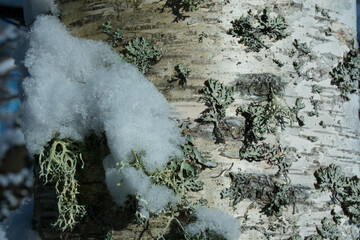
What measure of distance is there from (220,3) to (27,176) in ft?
17.0

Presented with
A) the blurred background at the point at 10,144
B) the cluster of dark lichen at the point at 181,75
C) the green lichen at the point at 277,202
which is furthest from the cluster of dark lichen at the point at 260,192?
the blurred background at the point at 10,144

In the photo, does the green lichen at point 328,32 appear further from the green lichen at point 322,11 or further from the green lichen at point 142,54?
the green lichen at point 142,54

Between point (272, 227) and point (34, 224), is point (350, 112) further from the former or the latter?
point (34, 224)

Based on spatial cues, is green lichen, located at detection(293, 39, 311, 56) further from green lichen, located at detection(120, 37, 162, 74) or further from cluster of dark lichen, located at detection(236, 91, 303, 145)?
green lichen, located at detection(120, 37, 162, 74)

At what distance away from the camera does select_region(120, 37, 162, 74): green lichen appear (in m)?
1.55

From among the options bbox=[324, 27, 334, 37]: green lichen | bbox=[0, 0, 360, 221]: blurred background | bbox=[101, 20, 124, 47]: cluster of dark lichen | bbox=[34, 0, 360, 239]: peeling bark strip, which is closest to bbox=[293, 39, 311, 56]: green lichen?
bbox=[34, 0, 360, 239]: peeling bark strip

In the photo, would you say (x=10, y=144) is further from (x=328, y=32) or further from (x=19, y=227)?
(x=328, y=32)

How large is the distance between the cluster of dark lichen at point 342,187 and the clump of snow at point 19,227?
1256 millimetres

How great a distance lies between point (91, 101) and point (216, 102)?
476mm

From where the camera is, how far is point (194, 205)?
1473mm

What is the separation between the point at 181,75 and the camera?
154cm

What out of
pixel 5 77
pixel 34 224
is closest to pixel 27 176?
pixel 5 77

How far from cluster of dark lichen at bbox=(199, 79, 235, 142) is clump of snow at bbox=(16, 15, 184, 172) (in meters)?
0.14

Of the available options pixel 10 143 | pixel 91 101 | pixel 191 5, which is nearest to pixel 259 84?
pixel 191 5
